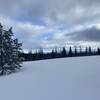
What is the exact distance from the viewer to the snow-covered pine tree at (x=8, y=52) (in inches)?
741

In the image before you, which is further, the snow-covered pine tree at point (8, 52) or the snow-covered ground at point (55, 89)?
the snow-covered pine tree at point (8, 52)

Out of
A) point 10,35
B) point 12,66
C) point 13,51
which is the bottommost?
point 12,66

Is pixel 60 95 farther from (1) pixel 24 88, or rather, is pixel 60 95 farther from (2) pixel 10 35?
(2) pixel 10 35

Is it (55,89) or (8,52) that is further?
(8,52)

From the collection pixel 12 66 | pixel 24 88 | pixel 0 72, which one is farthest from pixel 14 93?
pixel 0 72

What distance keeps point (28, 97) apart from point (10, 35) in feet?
36.4

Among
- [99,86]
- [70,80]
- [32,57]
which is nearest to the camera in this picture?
[99,86]

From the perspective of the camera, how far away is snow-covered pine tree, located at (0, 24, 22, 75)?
1883 centimetres

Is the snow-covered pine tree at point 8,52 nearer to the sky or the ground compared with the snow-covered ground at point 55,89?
nearer to the sky

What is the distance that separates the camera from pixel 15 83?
43.6ft

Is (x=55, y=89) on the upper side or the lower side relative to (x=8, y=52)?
lower

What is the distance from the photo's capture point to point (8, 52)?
19.2 meters

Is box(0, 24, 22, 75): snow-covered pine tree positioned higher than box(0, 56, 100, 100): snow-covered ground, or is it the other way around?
box(0, 24, 22, 75): snow-covered pine tree

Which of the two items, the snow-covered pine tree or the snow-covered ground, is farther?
the snow-covered pine tree
